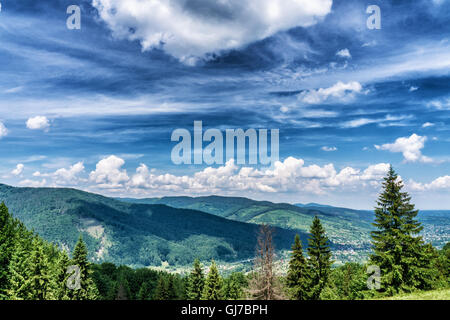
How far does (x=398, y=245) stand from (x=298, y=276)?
1111 centimetres

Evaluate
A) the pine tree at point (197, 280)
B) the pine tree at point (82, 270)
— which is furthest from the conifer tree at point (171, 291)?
the pine tree at point (82, 270)

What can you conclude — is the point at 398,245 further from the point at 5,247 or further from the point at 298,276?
the point at 5,247

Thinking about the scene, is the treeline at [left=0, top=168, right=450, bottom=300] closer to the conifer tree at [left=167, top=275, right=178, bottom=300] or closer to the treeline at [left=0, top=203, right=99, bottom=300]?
the treeline at [left=0, top=203, right=99, bottom=300]

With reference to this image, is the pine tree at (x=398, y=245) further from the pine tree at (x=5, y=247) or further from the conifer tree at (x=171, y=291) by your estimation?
the conifer tree at (x=171, y=291)

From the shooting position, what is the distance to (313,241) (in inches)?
1467

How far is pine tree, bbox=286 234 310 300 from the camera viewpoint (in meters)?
34.7

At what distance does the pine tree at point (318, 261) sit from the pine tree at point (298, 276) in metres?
0.66

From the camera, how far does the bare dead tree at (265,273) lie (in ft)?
94.6

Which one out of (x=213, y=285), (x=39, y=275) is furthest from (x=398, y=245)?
(x=39, y=275)

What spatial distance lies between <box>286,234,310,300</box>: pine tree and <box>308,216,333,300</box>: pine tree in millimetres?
662

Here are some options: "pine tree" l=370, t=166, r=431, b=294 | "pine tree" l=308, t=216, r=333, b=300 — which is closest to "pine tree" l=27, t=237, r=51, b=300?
"pine tree" l=308, t=216, r=333, b=300

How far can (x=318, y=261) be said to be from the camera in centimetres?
3634
